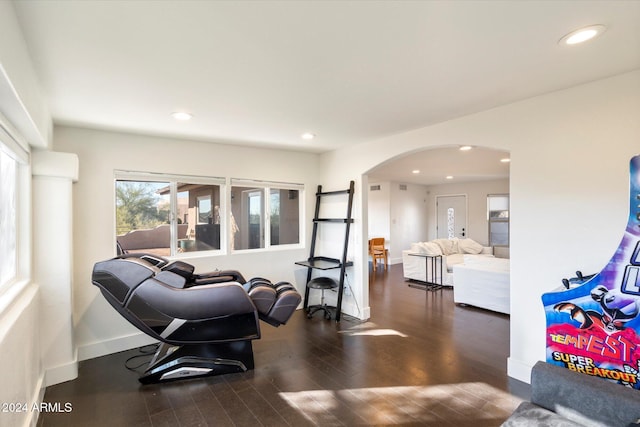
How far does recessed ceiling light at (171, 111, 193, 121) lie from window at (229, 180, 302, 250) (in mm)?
1306

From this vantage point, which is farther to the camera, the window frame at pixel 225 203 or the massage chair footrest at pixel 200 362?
the window frame at pixel 225 203


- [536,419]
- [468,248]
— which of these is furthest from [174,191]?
[468,248]

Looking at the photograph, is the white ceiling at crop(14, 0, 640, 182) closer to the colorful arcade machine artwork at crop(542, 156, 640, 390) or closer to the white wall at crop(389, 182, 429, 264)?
the colorful arcade machine artwork at crop(542, 156, 640, 390)

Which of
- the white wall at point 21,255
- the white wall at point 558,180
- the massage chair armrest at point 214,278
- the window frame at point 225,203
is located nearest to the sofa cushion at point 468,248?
the window frame at point 225,203

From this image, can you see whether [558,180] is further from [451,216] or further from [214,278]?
[451,216]

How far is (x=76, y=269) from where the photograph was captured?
3195 millimetres

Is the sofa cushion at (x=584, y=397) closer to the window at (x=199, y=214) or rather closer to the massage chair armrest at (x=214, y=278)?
the massage chair armrest at (x=214, y=278)

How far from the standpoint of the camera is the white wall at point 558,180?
2176mm

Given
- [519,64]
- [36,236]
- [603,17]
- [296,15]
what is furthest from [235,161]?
[603,17]

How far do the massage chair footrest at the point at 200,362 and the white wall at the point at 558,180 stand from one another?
95.0 inches

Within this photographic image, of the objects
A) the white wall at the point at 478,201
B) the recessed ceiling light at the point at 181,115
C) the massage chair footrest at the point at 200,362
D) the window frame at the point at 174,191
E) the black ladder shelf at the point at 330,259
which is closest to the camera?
the massage chair footrest at the point at 200,362

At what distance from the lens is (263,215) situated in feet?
15.2

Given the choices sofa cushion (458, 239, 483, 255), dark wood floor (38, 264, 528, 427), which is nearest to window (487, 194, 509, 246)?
sofa cushion (458, 239, 483, 255)

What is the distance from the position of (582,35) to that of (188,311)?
3.21 meters
